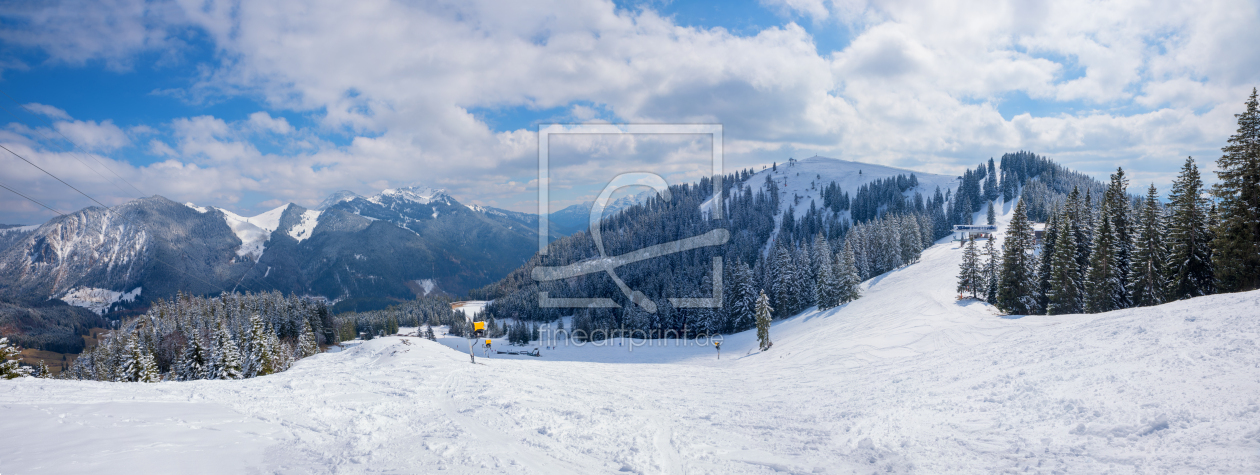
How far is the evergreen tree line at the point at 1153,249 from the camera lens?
2244cm

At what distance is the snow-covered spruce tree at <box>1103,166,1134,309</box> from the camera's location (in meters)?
29.7

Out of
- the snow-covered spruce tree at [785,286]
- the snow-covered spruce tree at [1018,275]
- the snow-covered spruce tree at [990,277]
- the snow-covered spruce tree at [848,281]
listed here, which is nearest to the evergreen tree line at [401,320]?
the snow-covered spruce tree at [785,286]

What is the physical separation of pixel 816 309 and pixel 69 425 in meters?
61.8

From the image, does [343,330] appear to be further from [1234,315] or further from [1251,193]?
[1251,193]

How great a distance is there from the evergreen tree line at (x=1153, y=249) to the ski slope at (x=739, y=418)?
13.8m

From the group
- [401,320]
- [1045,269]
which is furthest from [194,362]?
[401,320]

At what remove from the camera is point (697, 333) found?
67.9 metres

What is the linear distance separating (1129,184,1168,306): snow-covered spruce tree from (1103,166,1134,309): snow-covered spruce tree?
0.66 meters

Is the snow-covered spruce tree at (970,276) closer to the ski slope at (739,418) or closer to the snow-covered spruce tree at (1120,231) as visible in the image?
the snow-covered spruce tree at (1120,231)

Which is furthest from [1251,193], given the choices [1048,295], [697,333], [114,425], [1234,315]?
[697,333]

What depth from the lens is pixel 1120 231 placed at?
32.2 meters

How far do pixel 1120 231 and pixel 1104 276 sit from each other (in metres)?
5.52

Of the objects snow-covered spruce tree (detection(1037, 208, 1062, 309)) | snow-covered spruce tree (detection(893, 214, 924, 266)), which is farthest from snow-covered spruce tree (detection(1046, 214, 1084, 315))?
snow-covered spruce tree (detection(893, 214, 924, 266))

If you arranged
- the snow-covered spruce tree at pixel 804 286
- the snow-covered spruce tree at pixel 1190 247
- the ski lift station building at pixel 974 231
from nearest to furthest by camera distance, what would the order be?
1. the snow-covered spruce tree at pixel 1190 247
2. the snow-covered spruce tree at pixel 804 286
3. the ski lift station building at pixel 974 231
